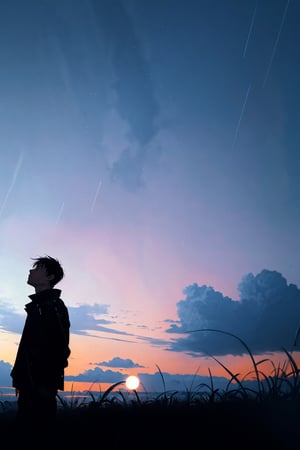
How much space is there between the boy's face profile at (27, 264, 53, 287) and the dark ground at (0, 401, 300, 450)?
4.78 feet

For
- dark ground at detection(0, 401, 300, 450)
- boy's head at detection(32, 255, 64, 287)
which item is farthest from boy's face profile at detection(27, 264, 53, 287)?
dark ground at detection(0, 401, 300, 450)

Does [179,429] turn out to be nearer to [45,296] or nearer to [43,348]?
[43,348]

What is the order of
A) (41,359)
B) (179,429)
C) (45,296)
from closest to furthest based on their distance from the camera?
1. (179,429)
2. (41,359)
3. (45,296)

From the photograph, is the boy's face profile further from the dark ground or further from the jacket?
the dark ground

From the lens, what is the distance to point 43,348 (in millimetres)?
4594

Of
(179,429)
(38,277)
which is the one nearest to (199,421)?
(179,429)

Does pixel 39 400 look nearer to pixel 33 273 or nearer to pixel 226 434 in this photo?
pixel 33 273

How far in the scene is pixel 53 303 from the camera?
4.82 metres

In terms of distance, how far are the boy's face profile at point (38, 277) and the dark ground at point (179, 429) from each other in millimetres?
1457

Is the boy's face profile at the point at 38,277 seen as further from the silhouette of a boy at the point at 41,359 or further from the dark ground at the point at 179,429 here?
the dark ground at the point at 179,429

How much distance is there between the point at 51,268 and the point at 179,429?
2.32 meters

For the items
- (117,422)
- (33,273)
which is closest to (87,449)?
(117,422)

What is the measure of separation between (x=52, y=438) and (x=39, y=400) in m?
0.51

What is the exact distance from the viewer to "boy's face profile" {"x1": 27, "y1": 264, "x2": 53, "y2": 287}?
5047 mm
